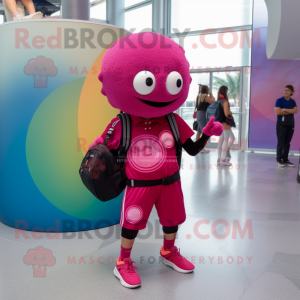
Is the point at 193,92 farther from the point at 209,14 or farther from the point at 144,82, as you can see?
the point at 144,82

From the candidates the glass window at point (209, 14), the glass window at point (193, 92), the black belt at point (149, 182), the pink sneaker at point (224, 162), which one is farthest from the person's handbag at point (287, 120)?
the black belt at point (149, 182)

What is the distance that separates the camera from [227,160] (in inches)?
256

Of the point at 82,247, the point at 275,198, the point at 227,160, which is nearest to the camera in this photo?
the point at 82,247

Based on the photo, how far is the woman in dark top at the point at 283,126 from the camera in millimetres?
6078

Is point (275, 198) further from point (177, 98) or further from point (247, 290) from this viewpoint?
point (177, 98)

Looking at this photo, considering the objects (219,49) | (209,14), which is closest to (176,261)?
(219,49)

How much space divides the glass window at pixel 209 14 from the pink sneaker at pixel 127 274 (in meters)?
7.94

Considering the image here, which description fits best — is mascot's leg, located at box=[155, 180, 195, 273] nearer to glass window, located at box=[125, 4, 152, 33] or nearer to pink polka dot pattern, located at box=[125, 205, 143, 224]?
pink polka dot pattern, located at box=[125, 205, 143, 224]

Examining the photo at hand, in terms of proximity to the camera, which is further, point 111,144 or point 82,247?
point 82,247

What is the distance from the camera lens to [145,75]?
1853mm

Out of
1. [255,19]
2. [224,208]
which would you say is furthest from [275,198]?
[255,19]

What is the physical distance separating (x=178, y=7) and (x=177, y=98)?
28.9 ft

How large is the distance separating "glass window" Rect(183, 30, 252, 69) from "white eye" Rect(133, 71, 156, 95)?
24.1 ft

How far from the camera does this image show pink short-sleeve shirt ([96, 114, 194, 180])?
2.05 metres
